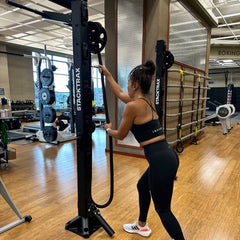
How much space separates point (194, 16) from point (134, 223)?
5.16 meters

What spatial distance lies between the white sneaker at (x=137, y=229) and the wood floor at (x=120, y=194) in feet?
0.14

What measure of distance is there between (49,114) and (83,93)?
3662 mm

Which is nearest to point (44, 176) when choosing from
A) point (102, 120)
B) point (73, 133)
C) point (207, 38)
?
point (73, 133)

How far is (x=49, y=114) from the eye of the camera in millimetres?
5098

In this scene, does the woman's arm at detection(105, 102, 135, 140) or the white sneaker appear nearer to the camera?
the woman's arm at detection(105, 102, 135, 140)

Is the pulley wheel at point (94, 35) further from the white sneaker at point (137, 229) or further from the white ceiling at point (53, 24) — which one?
the white ceiling at point (53, 24)

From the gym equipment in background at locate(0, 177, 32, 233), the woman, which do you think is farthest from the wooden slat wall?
the gym equipment in background at locate(0, 177, 32, 233)

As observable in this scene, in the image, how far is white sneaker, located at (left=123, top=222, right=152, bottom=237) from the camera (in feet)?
6.22

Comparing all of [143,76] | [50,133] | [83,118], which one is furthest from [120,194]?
[50,133]

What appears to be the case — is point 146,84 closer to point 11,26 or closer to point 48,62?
point 48,62

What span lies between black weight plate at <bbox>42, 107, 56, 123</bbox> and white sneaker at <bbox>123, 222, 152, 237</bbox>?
12.2ft

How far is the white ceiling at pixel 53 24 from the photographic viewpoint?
5.67 meters

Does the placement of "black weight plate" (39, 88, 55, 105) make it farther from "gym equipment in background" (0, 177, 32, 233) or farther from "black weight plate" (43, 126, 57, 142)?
"gym equipment in background" (0, 177, 32, 233)

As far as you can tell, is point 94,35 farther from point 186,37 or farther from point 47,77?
point 186,37
